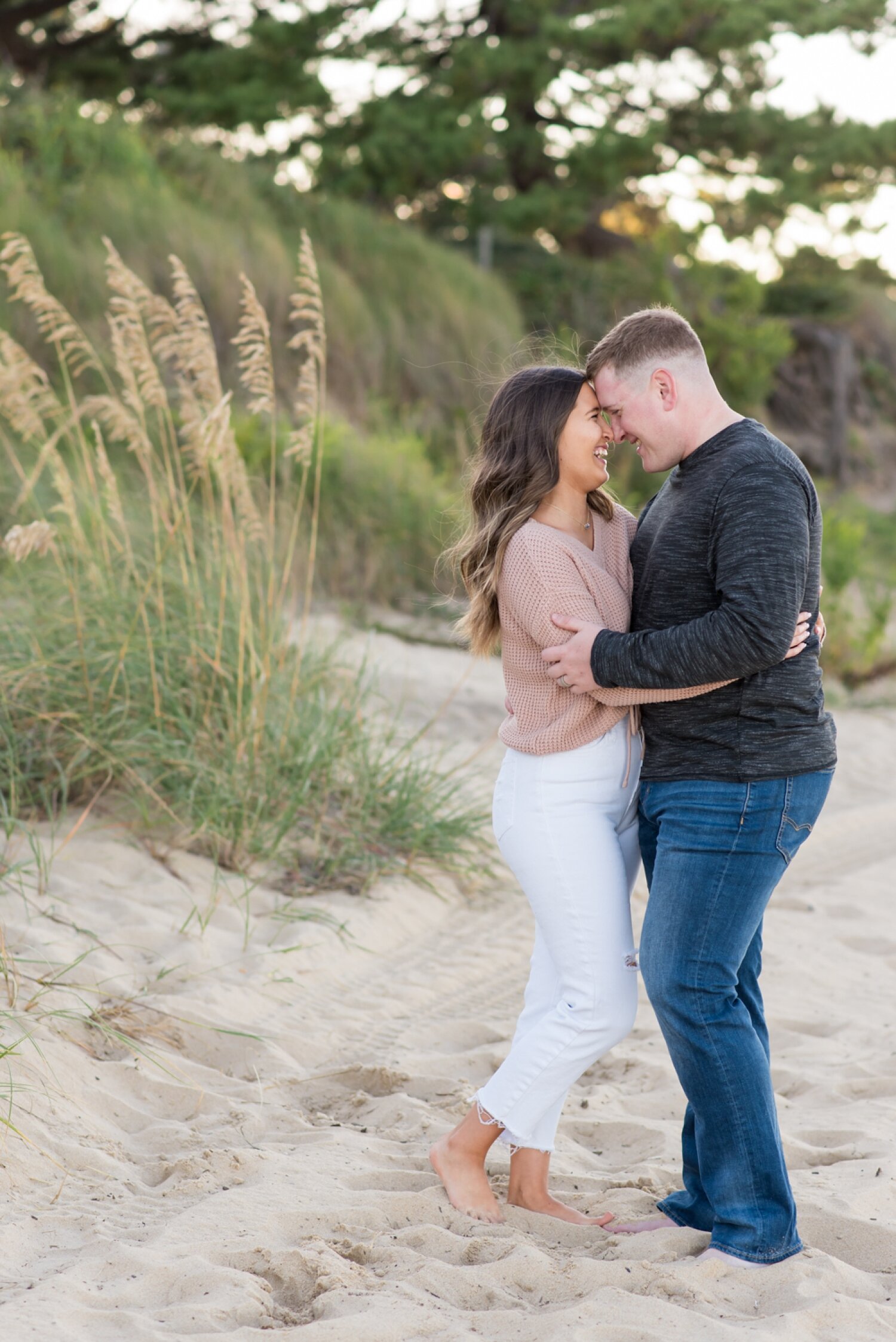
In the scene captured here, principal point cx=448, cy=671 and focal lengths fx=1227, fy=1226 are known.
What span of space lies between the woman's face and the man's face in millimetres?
33

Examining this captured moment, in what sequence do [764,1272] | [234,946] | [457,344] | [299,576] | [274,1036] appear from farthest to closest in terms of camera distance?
1. [457,344]
2. [299,576]
3. [234,946]
4. [274,1036]
5. [764,1272]

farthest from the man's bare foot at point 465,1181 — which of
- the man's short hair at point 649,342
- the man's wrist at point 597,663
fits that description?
the man's short hair at point 649,342

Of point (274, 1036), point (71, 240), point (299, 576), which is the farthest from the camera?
point (71, 240)

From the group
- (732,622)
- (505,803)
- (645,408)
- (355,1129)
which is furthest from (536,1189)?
(645,408)

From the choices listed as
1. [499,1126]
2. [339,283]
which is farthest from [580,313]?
[499,1126]

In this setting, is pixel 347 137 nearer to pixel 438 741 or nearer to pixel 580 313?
pixel 580 313

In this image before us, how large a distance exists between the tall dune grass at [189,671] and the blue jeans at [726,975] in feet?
7.33

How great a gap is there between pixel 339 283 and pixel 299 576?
488 centimetres

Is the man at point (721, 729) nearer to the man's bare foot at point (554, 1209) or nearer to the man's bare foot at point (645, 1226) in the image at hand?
the man's bare foot at point (645, 1226)

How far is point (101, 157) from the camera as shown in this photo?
10930mm

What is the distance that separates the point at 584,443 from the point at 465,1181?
1.67m

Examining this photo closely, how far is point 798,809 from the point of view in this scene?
8.10 ft

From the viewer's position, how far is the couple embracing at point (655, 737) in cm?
242

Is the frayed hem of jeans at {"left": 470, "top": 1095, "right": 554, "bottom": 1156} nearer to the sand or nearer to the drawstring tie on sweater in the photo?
the sand
